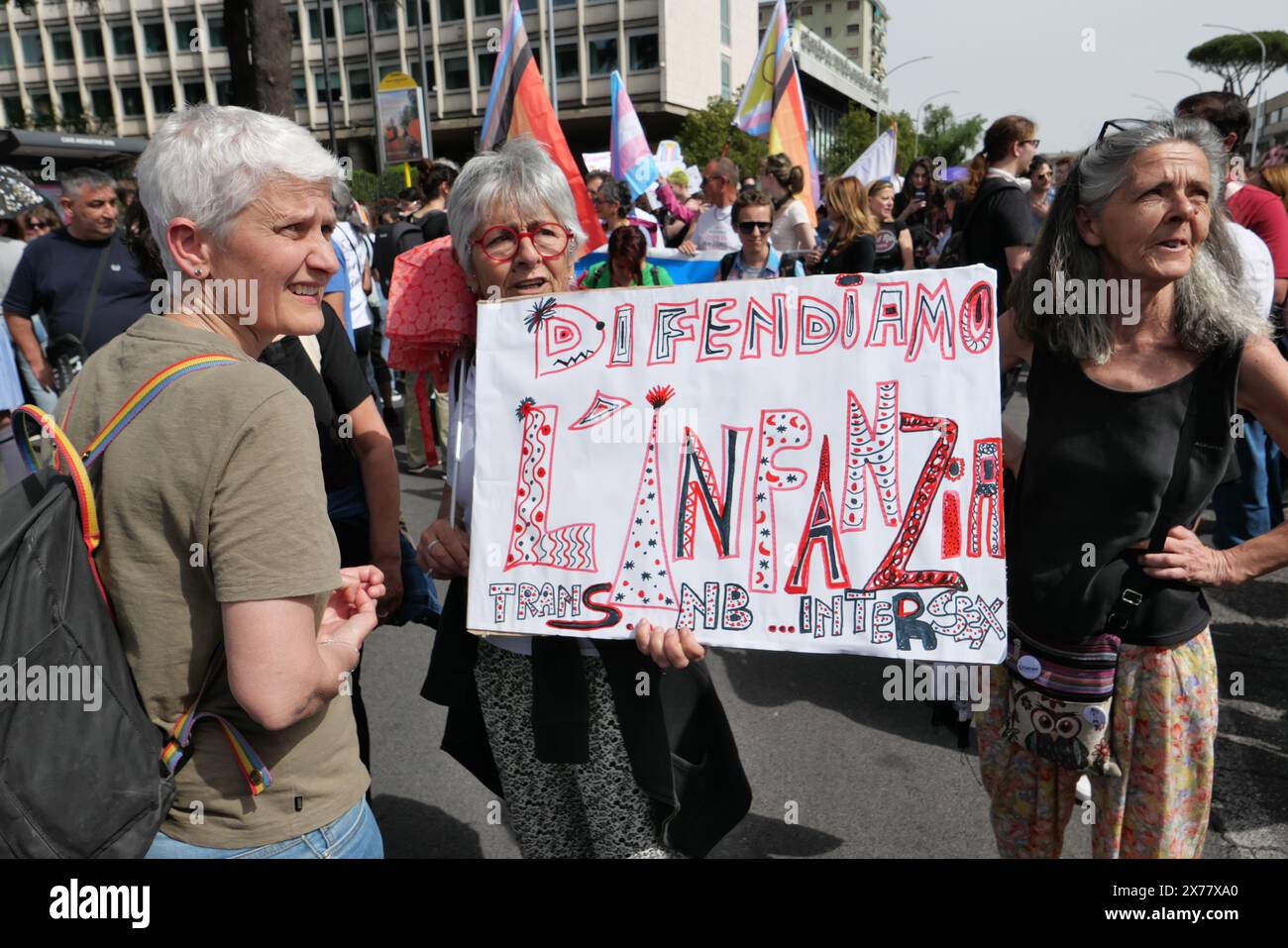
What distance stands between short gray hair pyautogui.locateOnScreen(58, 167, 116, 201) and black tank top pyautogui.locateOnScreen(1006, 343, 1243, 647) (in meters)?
4.65

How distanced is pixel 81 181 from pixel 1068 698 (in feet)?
16.3

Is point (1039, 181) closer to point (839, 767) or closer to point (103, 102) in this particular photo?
point (839, 767)

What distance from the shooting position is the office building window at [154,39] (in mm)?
49719

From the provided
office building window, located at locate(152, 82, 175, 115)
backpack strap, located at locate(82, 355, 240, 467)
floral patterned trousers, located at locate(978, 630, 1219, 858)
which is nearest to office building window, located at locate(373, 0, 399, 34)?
office building window, located at locate(152, 82, 175, 115)

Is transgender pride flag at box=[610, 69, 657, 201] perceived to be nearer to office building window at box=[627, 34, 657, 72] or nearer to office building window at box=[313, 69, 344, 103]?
office building window at box=[627, 34, 657, 72]

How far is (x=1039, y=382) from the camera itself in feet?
6.18

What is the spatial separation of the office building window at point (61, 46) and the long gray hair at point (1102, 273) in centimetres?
6360

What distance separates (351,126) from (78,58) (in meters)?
17.6

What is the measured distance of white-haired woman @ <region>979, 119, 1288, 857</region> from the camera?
5.66 ft

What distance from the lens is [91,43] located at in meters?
50.8

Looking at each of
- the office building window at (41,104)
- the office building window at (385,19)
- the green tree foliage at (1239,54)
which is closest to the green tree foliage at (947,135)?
the green tree foliage at (1239,54)

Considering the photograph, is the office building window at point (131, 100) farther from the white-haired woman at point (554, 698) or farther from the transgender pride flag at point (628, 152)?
the white-haired woman at point (554, 698)
